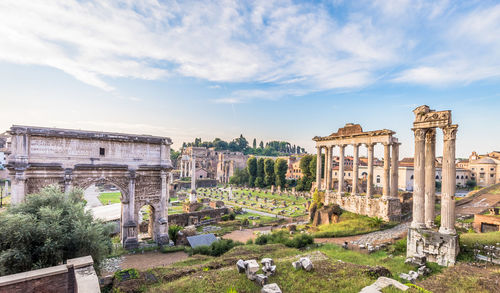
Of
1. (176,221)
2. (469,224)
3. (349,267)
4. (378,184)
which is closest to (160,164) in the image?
(176,221)

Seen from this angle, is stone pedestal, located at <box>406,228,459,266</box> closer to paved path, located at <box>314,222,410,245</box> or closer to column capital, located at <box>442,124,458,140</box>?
column capital, located at <box>442,124,458,140</box>

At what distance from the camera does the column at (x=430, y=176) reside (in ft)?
45.0

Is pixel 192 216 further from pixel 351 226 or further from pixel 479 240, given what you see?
pixel 479 240

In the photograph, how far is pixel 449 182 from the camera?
12508mm

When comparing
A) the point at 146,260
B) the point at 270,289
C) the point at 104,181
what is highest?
the point at 104,181

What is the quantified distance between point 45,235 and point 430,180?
57.7 ft

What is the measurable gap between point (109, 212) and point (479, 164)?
229 ft

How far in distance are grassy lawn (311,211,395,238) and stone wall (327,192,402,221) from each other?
74 cm

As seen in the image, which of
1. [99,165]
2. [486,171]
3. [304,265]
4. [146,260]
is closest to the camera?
[304,265]

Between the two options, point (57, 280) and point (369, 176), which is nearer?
point (57, 280)

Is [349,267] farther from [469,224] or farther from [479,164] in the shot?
[479,164]

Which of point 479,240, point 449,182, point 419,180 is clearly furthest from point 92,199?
point 479,240

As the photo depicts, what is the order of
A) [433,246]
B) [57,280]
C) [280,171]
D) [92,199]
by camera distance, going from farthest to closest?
[280,171], [92,199], [433,246], [57,280]

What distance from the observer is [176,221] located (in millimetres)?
27016
